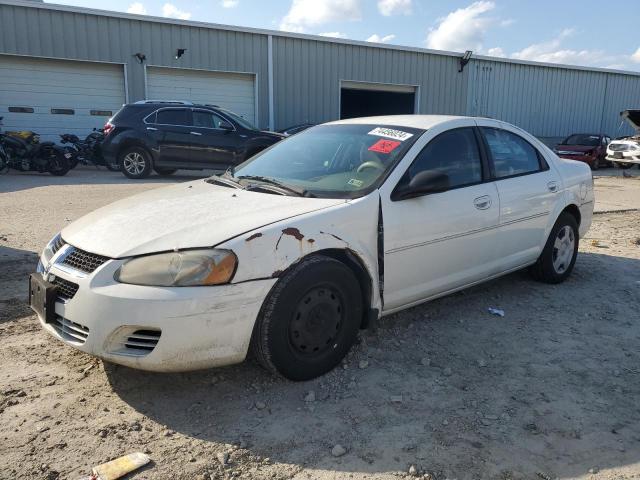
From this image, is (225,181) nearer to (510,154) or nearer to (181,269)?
(181,269)

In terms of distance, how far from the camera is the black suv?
1227cm

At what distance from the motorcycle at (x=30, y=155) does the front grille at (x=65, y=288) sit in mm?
11349

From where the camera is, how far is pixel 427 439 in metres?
2.62

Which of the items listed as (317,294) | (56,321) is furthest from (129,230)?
(317,294)

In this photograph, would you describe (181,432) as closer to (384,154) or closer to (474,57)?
(384,154)

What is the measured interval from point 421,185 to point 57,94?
15357 millimetres

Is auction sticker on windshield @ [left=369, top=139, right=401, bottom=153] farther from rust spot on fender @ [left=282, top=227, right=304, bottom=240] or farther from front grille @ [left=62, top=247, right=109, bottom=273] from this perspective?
front grille @ [left=62, top=247, right=109, bottom=273]

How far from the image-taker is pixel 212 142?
1261cm

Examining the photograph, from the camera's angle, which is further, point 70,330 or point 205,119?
point 205,119

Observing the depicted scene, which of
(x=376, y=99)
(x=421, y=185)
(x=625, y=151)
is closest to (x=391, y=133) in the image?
(x=421, y=185)

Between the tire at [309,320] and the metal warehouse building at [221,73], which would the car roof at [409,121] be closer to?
the tire at [309,320]

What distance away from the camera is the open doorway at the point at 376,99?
20.9 meters

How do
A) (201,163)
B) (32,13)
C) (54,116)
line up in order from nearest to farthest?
(201,163) < (32,13) < (54,116)

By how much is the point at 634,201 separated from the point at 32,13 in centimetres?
1564
